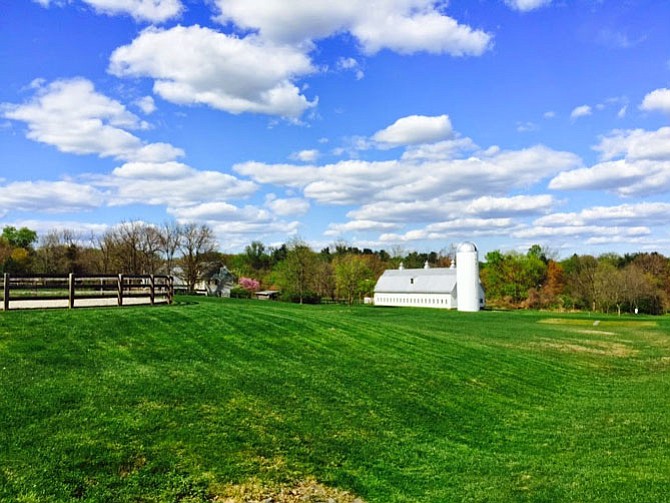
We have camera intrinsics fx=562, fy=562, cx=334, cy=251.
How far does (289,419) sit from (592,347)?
21.9 m

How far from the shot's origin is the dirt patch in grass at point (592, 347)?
2575 centimetres

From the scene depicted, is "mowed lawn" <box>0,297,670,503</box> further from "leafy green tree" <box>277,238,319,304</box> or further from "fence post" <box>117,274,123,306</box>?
"leafy green tree" <box>277,238,319,304</box>

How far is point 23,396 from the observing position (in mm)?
9555

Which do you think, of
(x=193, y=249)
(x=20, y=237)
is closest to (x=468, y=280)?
(x=193, y=249)

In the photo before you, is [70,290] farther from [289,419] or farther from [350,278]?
[350,278]

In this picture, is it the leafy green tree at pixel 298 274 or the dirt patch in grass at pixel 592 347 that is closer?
the dirt patch in grass at pixel 592 347

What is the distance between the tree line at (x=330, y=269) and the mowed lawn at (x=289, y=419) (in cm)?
5814

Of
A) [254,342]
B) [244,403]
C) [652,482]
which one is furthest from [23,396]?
[652,482]

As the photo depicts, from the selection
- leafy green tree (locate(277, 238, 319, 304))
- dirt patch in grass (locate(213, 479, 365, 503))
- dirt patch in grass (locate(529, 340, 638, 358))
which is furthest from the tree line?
dirt patch in grass (locate(213, 479, 365, 503))

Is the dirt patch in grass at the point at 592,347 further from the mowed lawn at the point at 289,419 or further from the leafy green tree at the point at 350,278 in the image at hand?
the leafy green tree at the point at 350,278

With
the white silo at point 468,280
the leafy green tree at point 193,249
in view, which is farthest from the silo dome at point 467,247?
the leafy green tree at point 193,249

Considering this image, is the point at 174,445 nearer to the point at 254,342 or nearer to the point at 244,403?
the point at 244,403

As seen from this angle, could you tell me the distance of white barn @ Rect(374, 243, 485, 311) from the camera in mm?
71000

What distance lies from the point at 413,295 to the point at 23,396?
247ft
